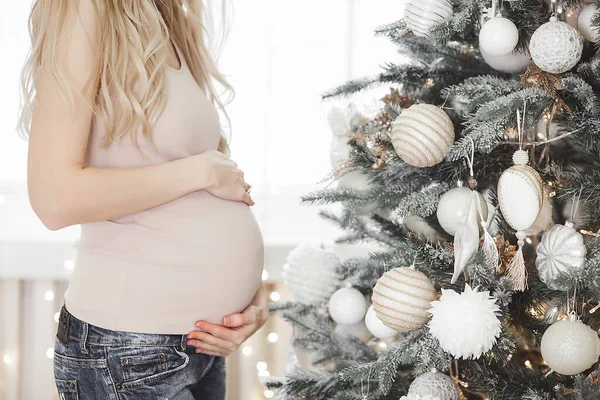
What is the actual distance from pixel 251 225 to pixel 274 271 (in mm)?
791

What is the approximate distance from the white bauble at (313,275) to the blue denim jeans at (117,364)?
19.5 inches

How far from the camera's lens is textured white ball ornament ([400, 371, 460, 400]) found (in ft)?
2.99

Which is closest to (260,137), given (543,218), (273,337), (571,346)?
(273,337)

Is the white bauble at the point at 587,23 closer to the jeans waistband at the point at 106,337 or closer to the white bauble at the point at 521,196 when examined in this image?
the white bauble at the point at 521,196

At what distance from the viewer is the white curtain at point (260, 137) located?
1.74 metres

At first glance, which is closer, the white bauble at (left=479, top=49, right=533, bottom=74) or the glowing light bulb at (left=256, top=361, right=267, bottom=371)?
the white bauble at (left=479, top=49, right=533, bottom=74)

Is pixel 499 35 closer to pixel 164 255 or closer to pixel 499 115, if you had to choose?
pixel 499 115

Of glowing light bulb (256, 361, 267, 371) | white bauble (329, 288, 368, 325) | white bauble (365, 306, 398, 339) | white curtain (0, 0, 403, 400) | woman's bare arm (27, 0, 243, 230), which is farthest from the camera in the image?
glowing light bulb (256, 361, 267, 371)

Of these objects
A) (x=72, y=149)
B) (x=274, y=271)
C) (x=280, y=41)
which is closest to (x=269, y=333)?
(x=274, y=271)

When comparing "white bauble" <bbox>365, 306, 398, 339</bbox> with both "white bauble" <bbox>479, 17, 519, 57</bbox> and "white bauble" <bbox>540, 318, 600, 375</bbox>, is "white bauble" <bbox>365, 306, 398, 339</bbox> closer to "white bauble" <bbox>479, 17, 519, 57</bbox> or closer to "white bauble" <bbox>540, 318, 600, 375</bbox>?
"white bauble" <bbox>540, 318, 600, 375</bbox>

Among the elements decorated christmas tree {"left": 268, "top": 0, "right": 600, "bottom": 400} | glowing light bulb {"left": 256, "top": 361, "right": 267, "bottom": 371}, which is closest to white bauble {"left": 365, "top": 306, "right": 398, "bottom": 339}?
decorated christmas tree {"left": 268, "top": 0, "right": 600, "bottom": 400}

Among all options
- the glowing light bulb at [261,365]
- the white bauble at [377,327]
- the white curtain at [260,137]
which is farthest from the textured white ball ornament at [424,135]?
the glowing light bulb at [261,365]

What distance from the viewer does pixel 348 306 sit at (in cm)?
127

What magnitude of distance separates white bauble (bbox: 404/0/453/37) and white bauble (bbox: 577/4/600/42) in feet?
0.63
